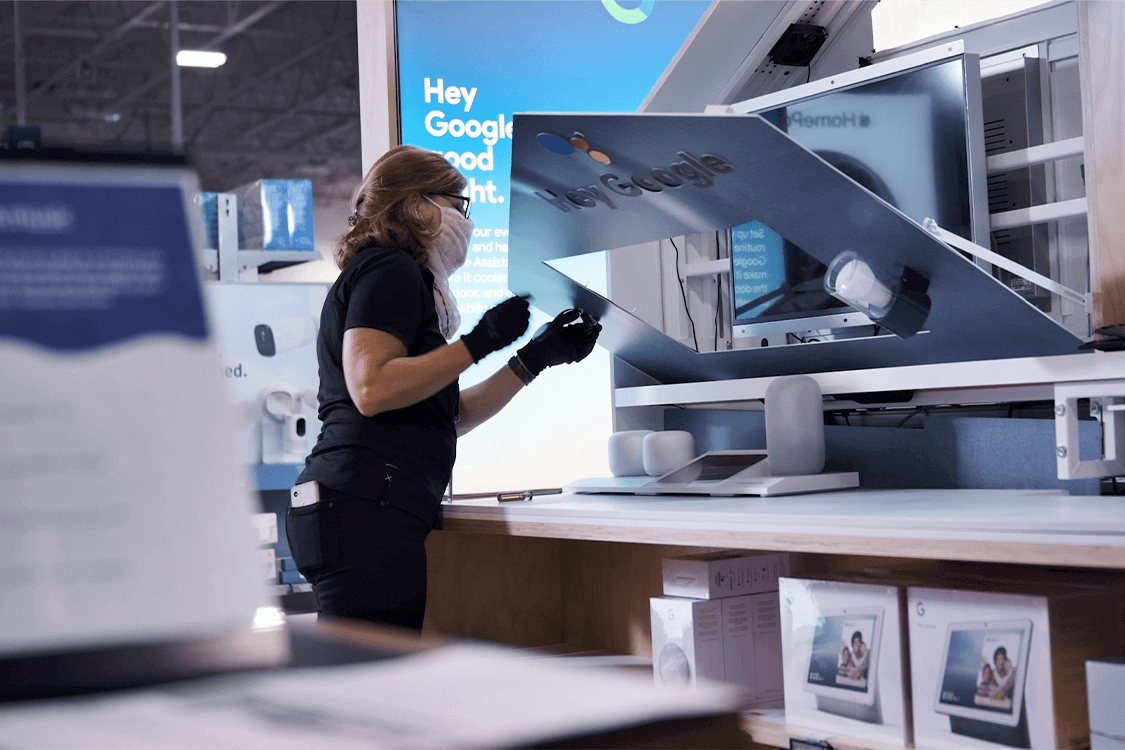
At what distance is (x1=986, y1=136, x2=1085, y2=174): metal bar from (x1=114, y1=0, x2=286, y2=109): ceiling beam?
10.8 m

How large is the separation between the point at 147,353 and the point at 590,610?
2.37m

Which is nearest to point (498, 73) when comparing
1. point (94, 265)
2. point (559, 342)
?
point (559, 342)

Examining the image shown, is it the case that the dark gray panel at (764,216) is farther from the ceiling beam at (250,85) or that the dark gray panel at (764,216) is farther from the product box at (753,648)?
the ceiling beam at (250,85)

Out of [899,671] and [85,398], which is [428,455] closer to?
[899,671]

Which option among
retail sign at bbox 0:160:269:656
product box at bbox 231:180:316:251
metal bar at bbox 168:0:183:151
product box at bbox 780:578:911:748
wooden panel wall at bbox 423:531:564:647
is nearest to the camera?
retail sign at bbox 0:160:269:656

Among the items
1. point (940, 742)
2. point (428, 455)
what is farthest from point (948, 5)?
point (940, 742)

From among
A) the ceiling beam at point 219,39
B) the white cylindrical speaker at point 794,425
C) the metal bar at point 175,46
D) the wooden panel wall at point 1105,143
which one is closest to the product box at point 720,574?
the white cylindrical speaker at point 794,425

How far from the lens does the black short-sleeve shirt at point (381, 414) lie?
186cm

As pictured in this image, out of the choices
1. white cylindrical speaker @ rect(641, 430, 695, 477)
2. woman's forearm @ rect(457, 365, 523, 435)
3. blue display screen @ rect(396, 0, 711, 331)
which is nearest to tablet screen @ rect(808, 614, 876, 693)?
white cylindrical speaker @ rect(641, 430, 695, 477)

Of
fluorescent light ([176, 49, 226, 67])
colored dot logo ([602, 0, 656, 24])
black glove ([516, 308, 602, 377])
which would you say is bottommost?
black glove ([516, 308, 602, 377])

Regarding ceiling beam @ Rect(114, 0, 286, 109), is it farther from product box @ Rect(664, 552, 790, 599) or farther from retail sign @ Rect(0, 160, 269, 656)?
retail sign @ Rect(0, 160, 269, 656)

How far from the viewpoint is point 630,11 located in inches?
126

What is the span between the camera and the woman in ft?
6.07

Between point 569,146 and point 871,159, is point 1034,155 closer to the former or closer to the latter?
point 871,159
